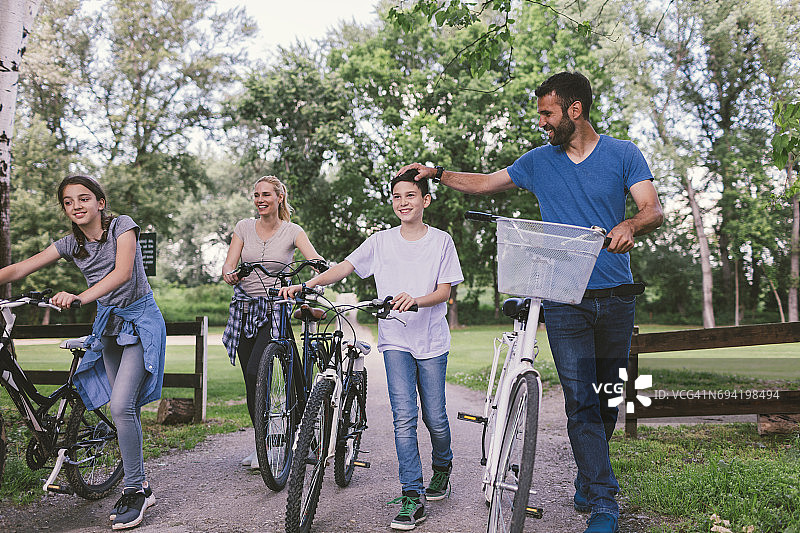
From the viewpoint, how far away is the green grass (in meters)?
3.69

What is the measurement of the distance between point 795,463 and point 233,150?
28.2m

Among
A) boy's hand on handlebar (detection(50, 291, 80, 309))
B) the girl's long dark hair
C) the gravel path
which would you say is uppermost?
the girl's long dark hair

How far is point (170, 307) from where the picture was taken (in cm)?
3566

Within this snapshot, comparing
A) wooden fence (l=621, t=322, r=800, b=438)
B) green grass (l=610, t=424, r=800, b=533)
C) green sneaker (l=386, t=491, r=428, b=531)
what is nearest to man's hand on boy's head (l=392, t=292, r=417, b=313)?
green sneaker (l=386, t=491, r=428, b=531)

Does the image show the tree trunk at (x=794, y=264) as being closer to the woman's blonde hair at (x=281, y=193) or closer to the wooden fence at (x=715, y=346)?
the wooden fence at (x=715, y=346)

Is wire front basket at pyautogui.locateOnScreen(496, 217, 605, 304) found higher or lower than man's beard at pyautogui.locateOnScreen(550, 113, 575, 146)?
lower

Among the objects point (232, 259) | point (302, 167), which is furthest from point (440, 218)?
point (232, 259)

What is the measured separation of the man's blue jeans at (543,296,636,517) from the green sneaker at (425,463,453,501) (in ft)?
3.57

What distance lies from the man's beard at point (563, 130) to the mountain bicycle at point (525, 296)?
698mm

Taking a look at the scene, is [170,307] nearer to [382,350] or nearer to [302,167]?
[302,167]

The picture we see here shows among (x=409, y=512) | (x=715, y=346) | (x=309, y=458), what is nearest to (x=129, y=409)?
(x=309, y=458)

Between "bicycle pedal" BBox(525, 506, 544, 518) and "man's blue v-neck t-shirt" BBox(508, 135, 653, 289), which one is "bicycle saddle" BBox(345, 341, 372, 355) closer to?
"man's blue v-neck t-shirt" BBox(508, 135, 653, 289)

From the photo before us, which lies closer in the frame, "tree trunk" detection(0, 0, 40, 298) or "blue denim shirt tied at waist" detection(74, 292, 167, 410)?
"blue denim shirt tied at waist" detection(74, 292, 167, 410)

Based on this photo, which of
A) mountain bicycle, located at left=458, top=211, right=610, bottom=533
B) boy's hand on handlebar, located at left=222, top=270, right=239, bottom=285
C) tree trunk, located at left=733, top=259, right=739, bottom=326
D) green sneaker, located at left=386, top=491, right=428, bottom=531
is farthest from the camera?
tree trunk, located at left=733, top=259, right=739, bottom=326
